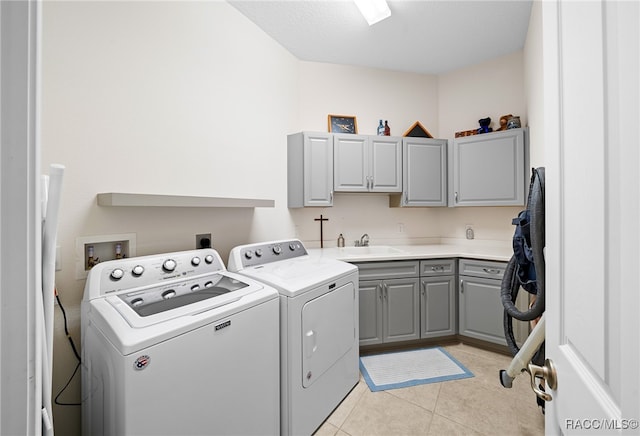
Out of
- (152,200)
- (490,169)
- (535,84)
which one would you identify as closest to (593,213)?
(152,200)

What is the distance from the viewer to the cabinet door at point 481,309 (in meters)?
2.32

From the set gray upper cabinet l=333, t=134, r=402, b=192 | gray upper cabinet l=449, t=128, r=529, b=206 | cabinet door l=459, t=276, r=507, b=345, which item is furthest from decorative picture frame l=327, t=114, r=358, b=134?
cabinet door l=459, t=276, r=507, b=345

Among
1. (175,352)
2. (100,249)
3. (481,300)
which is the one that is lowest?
(481,300)

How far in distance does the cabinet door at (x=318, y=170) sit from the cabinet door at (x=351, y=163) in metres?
0.06

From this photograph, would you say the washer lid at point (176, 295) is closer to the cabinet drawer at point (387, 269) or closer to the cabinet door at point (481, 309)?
the cabinet drawer at point (387, 269)

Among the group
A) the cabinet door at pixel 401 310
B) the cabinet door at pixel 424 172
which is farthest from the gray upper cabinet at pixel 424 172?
the cabinet door at pixel 401 310

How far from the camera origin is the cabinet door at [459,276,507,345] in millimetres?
2320

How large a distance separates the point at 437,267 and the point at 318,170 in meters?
1.46

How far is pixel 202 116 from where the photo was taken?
1.92 m

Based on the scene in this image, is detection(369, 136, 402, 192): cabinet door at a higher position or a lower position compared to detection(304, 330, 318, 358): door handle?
higher

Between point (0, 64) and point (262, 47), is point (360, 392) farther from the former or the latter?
point (262, 47)

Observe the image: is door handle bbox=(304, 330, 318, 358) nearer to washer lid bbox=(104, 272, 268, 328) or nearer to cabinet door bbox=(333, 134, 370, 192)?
washer lid bbox=(104, 272, 268, 328)

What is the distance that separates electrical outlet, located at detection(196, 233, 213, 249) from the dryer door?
3.04 feet

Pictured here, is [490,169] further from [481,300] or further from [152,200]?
[152,200]
